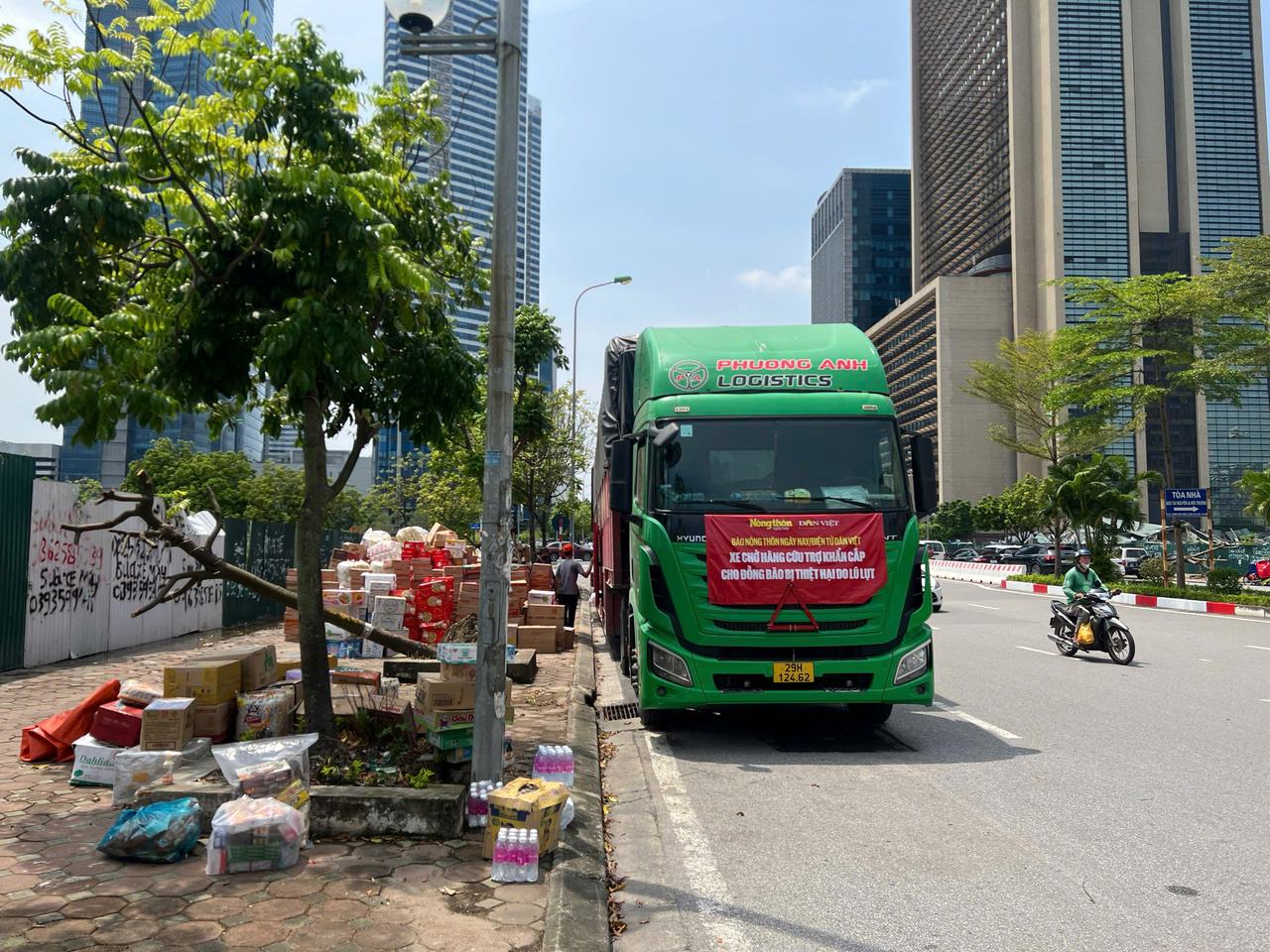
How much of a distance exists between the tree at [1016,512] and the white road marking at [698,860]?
6151cm

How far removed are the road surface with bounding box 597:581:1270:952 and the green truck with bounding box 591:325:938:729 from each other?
63 centimetres

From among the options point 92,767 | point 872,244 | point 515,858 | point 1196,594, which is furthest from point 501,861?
point 872,244

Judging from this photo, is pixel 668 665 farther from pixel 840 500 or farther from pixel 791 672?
pixel 840 500

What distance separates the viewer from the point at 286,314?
19.4 ft

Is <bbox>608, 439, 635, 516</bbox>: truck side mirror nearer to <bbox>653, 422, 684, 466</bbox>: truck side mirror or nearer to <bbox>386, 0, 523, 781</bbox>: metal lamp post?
<bbox>653, 422, 684, 466</bbox>: truck side mirror

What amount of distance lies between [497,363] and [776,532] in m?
3.00

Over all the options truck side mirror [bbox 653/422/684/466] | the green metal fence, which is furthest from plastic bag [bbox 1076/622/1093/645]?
the green metal fence

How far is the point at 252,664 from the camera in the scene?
21.5 ft

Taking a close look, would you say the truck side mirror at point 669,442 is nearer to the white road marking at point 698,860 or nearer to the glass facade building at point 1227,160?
the white road marking at point 698,860

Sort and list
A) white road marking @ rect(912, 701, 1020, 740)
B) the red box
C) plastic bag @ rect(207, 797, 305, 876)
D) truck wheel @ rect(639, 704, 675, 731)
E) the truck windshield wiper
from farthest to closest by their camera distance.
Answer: truck wheel @ rect(639, 704, 675, 731) < white road marking @ rect(912, 701, 1020, 740) < the truck windshield wiper < the red box < plastic bag @ rect(207, 797, 305, 876)

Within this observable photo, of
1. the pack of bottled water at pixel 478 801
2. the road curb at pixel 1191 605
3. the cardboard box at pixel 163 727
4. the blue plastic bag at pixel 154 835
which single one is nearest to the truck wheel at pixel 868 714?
the pack of bottled water at pixel 478 801

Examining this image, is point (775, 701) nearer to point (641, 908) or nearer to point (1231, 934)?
point (641, 908)

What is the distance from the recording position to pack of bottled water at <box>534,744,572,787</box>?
5453 mm

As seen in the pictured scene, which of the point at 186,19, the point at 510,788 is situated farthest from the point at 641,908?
the point at 186,19
